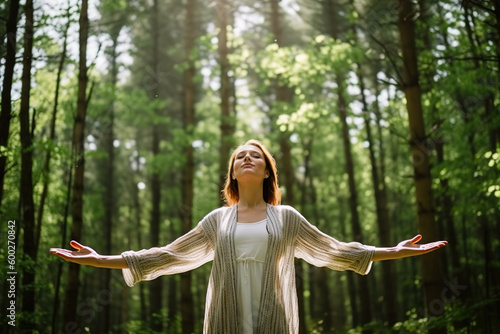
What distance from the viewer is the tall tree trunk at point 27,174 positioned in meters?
6.71

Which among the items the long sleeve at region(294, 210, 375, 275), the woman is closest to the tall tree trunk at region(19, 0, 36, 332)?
the woman

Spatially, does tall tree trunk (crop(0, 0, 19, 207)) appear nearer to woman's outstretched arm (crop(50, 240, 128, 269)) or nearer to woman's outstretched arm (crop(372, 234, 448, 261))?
woman's outstretched arm (crop(50, 240, 128, 269))

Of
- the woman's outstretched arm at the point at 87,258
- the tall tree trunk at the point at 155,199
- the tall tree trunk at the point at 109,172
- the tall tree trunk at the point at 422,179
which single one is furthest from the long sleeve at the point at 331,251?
the tall tree trunk at the point at 109,172

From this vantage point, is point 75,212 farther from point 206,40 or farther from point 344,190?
point 344,190

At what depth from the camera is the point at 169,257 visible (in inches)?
136

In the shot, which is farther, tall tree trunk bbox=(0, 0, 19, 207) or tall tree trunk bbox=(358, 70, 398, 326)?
tall tree trunk bbox=(358, 70, 398, 326)

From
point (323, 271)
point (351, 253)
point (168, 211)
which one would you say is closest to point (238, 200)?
point (351, 253)

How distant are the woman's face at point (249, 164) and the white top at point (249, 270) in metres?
0.40

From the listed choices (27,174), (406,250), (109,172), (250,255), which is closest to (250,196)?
(250,255)

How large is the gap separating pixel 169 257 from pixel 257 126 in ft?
55.4

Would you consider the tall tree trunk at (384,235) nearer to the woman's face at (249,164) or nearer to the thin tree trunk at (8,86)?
the thin tree trunk at (8,86)

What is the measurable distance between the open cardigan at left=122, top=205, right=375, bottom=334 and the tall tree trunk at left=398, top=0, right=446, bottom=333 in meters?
2.70

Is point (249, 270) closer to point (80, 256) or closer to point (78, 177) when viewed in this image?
point (80, 256)

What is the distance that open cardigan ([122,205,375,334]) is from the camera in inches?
125
